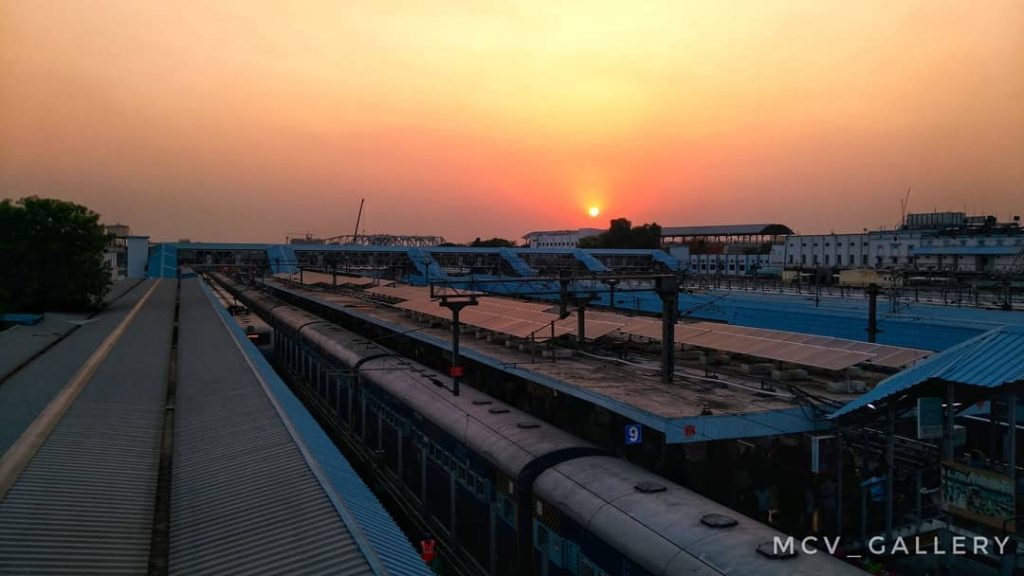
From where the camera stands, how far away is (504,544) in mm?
13539

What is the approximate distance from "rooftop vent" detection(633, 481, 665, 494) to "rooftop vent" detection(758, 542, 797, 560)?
7.37 feet

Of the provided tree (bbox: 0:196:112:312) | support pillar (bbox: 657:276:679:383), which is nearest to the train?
support pillar (bbox: 657:276:679:383)

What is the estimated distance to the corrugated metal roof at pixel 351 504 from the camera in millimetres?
8672

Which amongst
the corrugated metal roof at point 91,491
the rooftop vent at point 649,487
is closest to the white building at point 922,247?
the rooftop vent at point 649,487

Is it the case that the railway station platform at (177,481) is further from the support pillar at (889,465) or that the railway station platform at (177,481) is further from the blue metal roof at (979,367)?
the blue metal roof at (979,367)

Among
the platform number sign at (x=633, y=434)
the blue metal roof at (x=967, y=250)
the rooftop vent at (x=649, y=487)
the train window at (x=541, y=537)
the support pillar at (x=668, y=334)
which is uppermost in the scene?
the blue metal roof at (x=967, y=250)

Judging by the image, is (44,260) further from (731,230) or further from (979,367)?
(731,230)

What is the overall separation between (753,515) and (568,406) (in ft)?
18.3

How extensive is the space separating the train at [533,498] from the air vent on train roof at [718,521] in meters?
0.02

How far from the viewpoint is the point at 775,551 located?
8414mm

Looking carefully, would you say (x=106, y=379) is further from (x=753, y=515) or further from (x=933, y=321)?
(x=933, y=321)

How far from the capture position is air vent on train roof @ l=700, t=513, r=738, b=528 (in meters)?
9.30

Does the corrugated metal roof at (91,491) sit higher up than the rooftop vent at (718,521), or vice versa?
the rooftop vent at (718,521)

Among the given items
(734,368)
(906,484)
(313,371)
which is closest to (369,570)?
(906,484)
